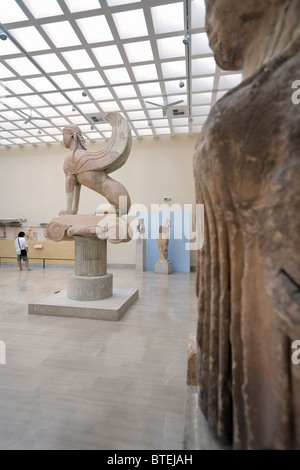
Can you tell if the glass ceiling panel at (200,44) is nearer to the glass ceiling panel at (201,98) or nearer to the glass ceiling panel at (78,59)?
the glass ceiling panel at (201,98)

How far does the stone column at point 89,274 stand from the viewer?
13.3 feet

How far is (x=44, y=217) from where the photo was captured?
1046 centimetres

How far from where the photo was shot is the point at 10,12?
4.51 meters

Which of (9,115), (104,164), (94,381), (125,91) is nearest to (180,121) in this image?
(125,91)

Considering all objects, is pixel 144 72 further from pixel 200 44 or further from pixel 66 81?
pixel 66 81

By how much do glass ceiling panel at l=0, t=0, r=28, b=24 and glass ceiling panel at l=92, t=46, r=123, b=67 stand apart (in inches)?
55.8

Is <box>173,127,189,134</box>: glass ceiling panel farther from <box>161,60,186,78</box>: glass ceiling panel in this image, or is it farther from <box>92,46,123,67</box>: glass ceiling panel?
<box>92,46,123,67</box>: glass ceiling panel

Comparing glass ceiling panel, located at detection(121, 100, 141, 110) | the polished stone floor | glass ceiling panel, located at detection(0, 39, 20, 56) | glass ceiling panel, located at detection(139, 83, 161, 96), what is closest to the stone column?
the polished stone floor

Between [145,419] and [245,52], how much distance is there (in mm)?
2144

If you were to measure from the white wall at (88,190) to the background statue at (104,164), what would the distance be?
18.0ft

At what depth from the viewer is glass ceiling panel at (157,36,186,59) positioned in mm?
5016

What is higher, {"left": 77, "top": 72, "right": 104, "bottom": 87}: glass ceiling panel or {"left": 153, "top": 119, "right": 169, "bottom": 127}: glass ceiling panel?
{"left": 77, "top": 72, "right": 104, "bottom": 87}: glass ceiling panel

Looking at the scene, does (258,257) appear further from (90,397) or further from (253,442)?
(90,397)

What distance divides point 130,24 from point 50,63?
2245mm
